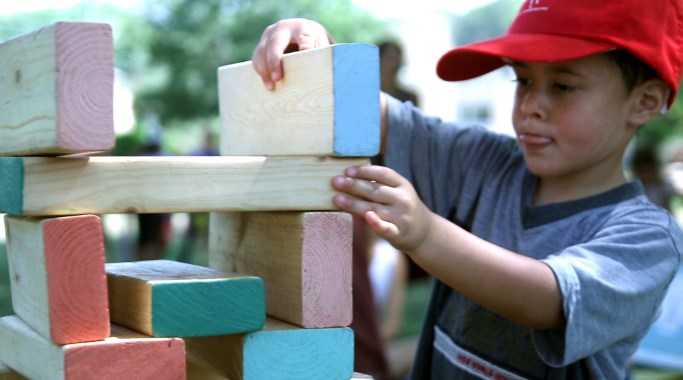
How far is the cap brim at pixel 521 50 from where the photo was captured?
1652 mm

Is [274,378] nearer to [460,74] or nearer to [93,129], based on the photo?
[93,129]

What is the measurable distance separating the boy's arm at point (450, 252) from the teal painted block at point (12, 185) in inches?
17.6

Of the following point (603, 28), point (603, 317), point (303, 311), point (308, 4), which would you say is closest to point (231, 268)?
point (303, 311)

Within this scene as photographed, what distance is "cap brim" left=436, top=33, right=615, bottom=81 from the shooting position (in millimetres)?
1652

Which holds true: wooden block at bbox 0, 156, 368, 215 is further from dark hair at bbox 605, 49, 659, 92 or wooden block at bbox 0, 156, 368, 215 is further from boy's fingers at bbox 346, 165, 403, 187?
dark hair at bbox 605, 49, 659, 92

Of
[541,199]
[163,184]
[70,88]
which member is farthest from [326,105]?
[541,199]

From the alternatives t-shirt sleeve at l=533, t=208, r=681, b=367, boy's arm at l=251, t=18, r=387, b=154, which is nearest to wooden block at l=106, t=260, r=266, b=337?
boy's arm at l=251, t=18, r=387, b=154

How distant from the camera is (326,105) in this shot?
1316 millimetres

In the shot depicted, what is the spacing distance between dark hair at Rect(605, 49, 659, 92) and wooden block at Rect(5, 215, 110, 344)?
1.09 metres

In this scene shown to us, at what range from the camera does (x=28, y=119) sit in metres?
1.22

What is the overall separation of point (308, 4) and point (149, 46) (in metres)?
3.43

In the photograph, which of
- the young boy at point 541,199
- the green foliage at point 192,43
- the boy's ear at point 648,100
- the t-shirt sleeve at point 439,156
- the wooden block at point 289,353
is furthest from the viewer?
the green foliage at point 192,43

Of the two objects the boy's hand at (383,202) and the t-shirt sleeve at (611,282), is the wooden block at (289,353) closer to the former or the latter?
the boy's hand at (383,202)

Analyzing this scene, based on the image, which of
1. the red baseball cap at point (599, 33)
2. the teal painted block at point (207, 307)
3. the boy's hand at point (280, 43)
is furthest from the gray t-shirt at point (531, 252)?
the teal painted block at point (207, 307)
